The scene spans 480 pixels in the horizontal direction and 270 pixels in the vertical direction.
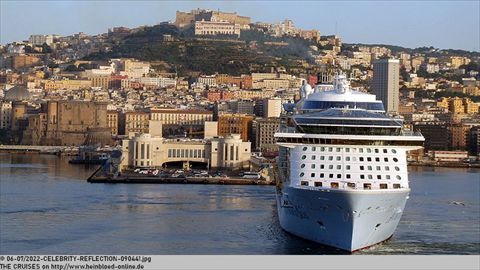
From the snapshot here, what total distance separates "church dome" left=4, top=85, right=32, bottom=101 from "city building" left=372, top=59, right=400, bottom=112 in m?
9.54

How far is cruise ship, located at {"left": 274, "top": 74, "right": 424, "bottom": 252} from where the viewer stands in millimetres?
8375

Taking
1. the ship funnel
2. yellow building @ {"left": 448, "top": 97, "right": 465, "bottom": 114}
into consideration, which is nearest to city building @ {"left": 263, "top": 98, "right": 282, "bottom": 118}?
yellow building @ {"left": 448, "top": 97, "right": 465, "bottom": 114}

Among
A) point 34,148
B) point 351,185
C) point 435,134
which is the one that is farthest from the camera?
point 34,148

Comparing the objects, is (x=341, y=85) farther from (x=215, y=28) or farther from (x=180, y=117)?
(x=215, y=28)

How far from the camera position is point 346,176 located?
28.2ft

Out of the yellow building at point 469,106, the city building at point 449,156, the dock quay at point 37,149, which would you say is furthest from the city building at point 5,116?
the yellow building at point 469,106

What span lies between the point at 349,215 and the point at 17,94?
25.5 metres

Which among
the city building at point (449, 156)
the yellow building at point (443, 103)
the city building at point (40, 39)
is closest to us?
the city building at point (449, 156)

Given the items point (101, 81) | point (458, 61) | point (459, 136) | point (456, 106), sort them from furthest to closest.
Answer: point (458, 61)
point (101, 81)
point (456, 106)
point (459, 136)

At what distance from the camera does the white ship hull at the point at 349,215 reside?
8.32m

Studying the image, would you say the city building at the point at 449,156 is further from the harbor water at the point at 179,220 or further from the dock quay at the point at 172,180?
the dock quay at the point at 172,180

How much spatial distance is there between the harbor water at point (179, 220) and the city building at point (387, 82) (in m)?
13.6

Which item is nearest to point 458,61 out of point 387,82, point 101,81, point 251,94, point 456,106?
point 387,82

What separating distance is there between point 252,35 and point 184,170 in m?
23.7
